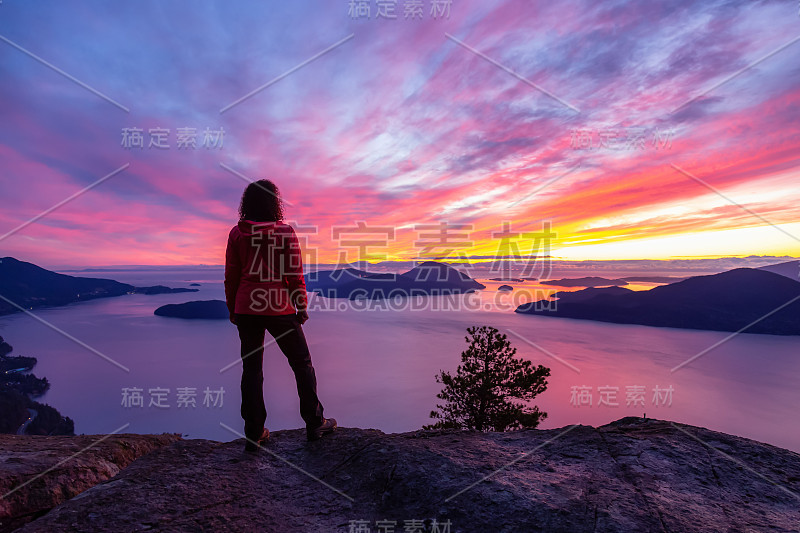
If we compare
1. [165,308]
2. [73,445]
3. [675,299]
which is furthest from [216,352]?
[675,299]

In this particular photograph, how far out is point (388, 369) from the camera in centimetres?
10106

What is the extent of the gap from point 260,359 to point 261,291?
924mm

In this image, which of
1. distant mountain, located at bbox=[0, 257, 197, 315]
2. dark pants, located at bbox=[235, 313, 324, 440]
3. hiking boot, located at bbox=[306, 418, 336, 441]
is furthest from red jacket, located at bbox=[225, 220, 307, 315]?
distant mountain, located at bbox=[0, 257, 197, 315]

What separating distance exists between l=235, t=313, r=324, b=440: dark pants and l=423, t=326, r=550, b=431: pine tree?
1100 cm

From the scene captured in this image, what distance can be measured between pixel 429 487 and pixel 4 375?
124 meters

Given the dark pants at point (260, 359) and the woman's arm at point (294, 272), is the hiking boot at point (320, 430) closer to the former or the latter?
→ the dark pants at point (260, 359)

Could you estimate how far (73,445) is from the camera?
4.07 metres

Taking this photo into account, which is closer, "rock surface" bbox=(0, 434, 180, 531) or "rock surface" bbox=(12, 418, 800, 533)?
"rock surface" bbox=(12, 418, 800, 533)

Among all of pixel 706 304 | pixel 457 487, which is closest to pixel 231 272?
pixel 457 487

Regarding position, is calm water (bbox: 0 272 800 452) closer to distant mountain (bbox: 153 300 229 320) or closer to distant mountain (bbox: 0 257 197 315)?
distant mountain (bbox: 153 300 229 320)

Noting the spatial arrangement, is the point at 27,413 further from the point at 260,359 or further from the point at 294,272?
the point at 294,272

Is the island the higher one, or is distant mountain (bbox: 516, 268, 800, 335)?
distant mountain (bbox: 516, 268, 800, 335)

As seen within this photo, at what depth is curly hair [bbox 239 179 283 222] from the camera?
13.4 feet

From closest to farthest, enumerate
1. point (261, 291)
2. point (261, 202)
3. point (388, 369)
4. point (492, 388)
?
point (261, 291) < point (261, 202) < point (492, 388) < point (388, 369)
